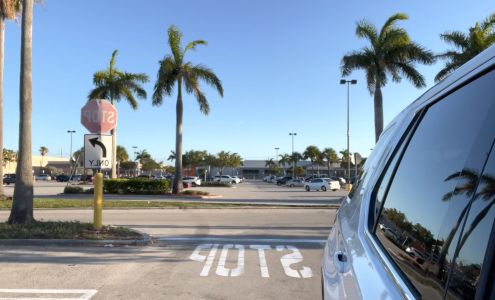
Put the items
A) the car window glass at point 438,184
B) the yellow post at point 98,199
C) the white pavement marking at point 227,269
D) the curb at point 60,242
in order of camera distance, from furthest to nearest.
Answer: the yellow post at point 98,199 → the curb at point 60,242 → the white pavement marking at point 227,269 → the car window glass at point 438,184

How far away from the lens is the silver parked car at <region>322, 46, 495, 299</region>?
51.3 inches

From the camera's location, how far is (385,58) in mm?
26375

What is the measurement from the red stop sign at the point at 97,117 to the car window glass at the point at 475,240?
35.5ft

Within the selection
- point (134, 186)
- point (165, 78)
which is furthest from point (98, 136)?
point (134, 186)

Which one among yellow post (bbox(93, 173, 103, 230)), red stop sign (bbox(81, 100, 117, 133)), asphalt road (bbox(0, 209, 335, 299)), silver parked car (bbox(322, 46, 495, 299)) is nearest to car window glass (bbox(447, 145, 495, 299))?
silver parked car (bbox(322, 46, 495, 299))

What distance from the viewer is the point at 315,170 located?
133000 millimetres

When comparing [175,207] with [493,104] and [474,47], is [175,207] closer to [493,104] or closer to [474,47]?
[474,47]

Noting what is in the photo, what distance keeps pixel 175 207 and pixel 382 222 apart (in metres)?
18.4

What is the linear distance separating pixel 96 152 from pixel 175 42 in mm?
20663

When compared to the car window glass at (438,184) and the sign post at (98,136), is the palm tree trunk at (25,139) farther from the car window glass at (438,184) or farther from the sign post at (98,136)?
the car window glass at (438,184)

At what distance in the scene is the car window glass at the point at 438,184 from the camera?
1.44 meters

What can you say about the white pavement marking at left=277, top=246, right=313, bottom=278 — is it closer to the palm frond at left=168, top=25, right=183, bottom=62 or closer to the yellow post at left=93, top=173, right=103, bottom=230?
the yellow post at left=93, top=173, right=103, bottom=230

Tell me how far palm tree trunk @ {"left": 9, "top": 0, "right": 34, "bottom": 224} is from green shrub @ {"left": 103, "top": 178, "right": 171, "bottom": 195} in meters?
19.9

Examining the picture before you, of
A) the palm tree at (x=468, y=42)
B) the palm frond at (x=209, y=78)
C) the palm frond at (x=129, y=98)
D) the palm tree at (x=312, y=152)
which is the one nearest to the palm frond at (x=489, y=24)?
the palm tree at (x=468, y=42)
